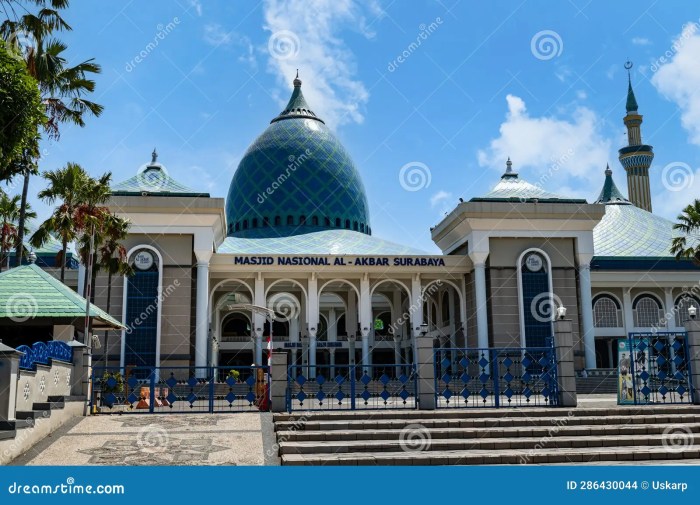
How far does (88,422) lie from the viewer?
14.3 m

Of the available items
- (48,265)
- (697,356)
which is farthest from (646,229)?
(48,265)

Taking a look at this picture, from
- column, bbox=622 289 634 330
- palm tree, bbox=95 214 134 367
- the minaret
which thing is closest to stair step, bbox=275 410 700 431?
palm tree, bbox=95 214 134 367

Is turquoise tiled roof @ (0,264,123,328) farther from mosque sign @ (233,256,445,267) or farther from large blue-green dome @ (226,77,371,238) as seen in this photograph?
large blue-green dome @ (226,77,371,238)

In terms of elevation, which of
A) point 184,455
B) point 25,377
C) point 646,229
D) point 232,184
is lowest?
point 184,455

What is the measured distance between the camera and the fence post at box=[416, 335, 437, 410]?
15391 millimetres

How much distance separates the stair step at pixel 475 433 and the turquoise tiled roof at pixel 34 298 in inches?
421

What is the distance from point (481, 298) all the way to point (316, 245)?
38.0 ft

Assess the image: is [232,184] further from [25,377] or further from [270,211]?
[25,377]

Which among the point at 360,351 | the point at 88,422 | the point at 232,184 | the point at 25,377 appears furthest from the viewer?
the point at 232,184

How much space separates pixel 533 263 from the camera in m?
38.2

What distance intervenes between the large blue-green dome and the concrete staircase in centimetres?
3570

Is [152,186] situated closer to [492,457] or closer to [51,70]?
[51,70]

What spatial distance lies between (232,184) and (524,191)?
23.9 metres

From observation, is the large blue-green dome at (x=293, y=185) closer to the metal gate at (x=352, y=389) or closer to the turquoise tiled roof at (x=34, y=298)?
the metal gate at (x=352, y=389)
